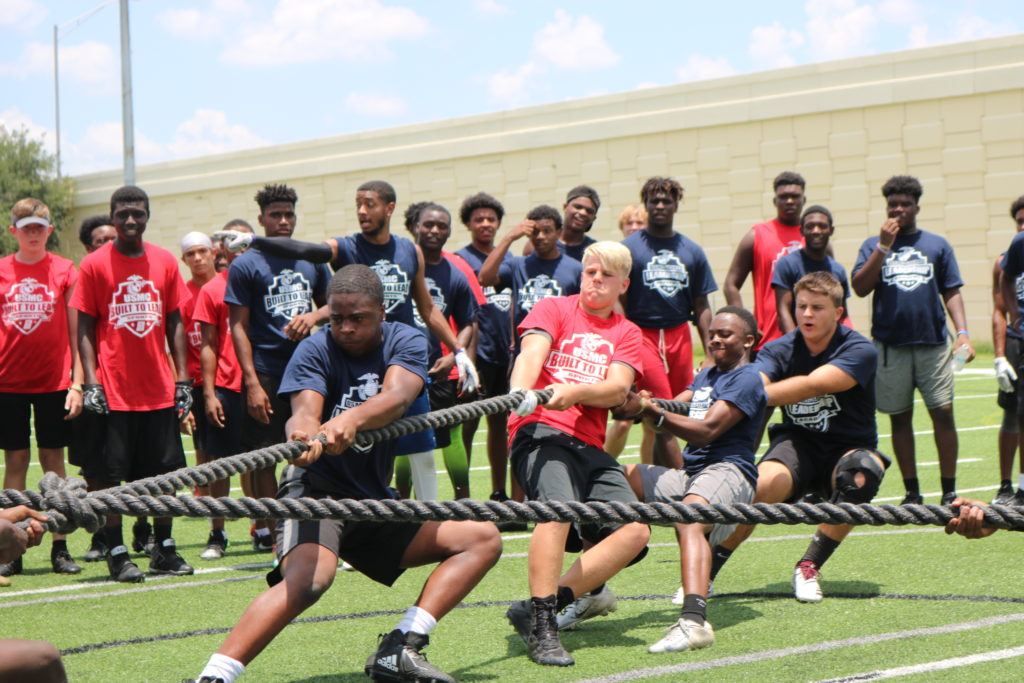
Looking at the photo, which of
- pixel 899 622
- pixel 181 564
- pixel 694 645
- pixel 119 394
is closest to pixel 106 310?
pixel 119 394

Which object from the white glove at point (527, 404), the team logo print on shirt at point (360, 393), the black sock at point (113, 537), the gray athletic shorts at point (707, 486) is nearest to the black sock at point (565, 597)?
the gray athletic shorts at point (707, 486)

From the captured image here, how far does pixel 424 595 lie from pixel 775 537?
12.0 ft

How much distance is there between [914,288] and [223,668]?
610cm

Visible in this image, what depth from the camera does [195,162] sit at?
3528 centimetres

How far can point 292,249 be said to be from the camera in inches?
267

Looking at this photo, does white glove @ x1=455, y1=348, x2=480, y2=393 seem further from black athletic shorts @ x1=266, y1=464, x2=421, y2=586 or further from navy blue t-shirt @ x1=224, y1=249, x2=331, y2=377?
black athletic shorts @ x1=266, y1=464, x2=421, y2=586

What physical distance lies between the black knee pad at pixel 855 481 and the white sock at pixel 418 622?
7.55 feet

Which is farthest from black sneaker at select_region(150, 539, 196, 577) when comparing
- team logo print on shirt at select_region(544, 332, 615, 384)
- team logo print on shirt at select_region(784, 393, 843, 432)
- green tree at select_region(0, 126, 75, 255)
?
green tree at select_region(0, 126, 75, 255)

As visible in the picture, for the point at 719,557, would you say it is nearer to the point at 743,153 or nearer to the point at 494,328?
the point at 494,328

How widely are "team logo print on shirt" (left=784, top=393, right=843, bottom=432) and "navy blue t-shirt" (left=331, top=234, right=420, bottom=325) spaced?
2406 mm

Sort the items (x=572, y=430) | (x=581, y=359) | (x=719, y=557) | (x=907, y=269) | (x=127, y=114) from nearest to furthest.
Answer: (x=572, y=430), (x=581, y=359), (x=719, y=557), (x=907, y=269), (x=127, y=114)

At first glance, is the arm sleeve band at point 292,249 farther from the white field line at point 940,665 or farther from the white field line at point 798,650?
the white field line at point 940,665

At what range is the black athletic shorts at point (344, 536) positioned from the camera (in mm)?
4449

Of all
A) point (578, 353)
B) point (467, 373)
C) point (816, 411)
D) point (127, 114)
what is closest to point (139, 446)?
point (467, 373)
